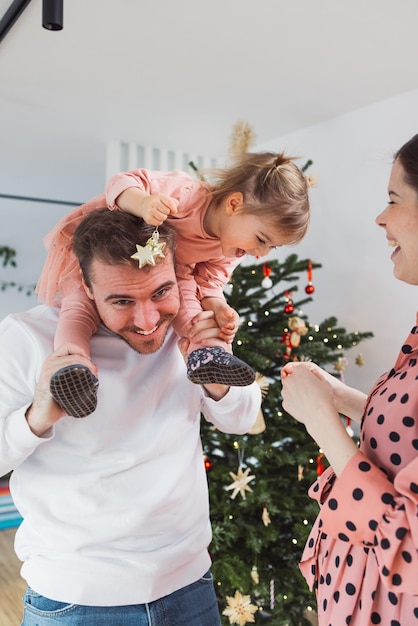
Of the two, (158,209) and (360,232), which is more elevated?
(158,209)

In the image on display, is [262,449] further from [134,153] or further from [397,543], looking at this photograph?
[134,153]

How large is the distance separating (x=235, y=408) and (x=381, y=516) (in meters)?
0.45

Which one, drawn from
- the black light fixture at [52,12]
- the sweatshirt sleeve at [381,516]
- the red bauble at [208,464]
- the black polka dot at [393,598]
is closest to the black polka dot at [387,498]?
the sweatshirt sleeve at [381,516]

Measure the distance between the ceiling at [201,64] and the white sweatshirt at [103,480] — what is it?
4.44ft

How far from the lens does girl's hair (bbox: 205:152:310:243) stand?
1215 mm

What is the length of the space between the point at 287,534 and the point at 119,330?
67.1 inches

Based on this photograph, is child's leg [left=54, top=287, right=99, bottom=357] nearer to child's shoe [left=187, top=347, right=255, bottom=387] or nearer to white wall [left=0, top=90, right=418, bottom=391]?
child's shoe [left=187, top=347, right=255, bottom=387]

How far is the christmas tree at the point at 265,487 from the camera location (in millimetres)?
2301

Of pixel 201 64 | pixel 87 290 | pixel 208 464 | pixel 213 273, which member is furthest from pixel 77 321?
pixel 201 64

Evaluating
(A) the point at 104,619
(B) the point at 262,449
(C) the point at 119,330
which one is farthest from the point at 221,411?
(B) the point at 262,449

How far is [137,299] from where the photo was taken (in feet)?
3.61

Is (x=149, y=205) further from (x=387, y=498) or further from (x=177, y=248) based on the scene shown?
(x=387, y=498)

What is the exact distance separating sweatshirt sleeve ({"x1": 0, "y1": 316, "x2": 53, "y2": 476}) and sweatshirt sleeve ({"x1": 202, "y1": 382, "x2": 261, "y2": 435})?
0.36 m

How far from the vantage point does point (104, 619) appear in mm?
1172
